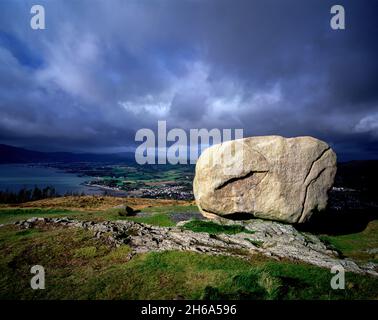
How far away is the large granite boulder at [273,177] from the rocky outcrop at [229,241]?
76.0 inches

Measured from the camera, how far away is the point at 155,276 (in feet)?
35.6

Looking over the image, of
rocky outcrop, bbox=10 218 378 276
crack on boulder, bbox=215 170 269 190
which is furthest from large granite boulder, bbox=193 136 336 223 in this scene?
rocky outcrop, bbox=10 218 378 276

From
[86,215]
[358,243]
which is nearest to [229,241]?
[358,243]

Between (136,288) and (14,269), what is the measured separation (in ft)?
20.1

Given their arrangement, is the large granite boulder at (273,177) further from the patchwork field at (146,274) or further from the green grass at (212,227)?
the patchwork field at (146,274)

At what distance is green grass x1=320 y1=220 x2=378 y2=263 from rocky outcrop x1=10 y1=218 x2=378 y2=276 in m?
1.97

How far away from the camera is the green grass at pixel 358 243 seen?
Answer: 57.2ft

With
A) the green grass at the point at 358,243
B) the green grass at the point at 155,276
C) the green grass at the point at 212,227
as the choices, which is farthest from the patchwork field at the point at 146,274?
the green grass at the point at 212,227

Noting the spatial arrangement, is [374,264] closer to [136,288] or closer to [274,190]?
[274,190]

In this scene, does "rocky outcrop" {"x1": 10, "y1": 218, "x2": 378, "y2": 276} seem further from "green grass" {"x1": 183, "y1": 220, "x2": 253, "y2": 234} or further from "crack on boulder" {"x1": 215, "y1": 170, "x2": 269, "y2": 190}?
"crack on boulder" {"x1": 215, "y1": 170, "x2": 269, "y2": 190}

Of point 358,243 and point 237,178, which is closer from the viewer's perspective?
point 358,243

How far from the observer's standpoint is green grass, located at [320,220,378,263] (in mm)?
17427

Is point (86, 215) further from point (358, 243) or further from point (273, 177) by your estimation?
point (358, 243)

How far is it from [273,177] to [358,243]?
8449 millimetres
